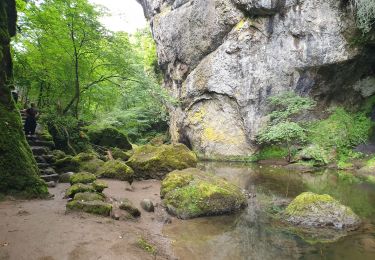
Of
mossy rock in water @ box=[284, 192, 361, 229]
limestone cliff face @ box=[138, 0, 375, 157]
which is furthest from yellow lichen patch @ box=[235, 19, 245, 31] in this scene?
mossy rock in water @ box=[284, 192, 361, 229]

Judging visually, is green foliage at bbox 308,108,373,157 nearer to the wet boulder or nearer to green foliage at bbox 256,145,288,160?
green foliage at bbox 256,145,288,160

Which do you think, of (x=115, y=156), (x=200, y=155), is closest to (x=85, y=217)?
(x=115, y=156)

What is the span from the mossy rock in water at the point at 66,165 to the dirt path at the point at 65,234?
3.40 m

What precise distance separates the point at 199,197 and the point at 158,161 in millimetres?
4340

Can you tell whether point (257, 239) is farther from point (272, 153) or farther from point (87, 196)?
point (272, 153)

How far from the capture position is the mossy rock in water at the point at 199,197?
8.03m

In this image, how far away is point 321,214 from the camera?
24.6ft

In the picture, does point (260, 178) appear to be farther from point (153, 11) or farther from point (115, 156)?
point (153, 11)

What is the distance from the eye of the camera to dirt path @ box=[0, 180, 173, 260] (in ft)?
14.9

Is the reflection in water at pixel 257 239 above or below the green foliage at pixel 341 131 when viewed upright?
below

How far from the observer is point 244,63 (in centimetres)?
2358

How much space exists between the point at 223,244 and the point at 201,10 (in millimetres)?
22868

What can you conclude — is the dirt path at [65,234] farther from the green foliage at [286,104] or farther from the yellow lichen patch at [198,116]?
the yellow lichen patch at [198,116]

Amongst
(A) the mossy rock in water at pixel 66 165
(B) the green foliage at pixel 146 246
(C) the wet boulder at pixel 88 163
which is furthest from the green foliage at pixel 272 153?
(B) the green foliage at pixel 146 246
